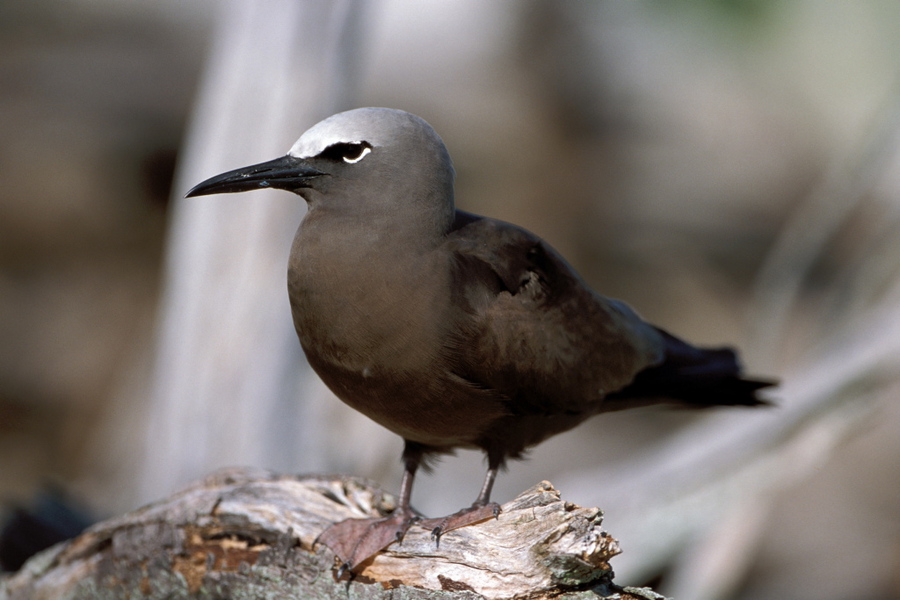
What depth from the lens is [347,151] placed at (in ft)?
12.9

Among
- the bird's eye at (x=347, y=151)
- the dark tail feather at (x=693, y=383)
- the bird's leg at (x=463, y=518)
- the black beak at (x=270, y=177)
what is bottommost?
the bird's leg at (x=463, y=518)

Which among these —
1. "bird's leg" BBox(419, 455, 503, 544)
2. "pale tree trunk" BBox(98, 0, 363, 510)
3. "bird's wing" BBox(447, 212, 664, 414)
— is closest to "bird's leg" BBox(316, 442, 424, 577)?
"bird's leg" BBox(419, 455, 503, 544)

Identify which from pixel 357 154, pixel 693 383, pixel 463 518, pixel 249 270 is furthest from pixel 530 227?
pixel 463 518

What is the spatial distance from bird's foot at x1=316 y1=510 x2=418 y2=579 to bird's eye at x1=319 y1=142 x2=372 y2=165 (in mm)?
1548

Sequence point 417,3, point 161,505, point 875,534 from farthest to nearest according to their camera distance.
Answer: point 417,3, point 875,534, point 161,505

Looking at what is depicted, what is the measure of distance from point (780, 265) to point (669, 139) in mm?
3078

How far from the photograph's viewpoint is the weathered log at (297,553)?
355 cm

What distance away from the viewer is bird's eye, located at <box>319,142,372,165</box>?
3.92m

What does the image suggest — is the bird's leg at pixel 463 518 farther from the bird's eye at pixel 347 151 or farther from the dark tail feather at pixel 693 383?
the bird's eye at pixel 347 151

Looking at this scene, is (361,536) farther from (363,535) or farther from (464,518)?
(464,518)

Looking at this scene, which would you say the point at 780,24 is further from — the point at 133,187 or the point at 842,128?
the point at 133,187

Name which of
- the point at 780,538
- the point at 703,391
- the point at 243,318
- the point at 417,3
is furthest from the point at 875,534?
the point at 417,3

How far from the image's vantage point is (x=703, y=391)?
4.98 m

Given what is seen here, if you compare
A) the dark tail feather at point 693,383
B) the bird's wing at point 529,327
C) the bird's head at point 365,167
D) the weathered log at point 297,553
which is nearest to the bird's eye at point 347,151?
the bird's head at point 365,167
